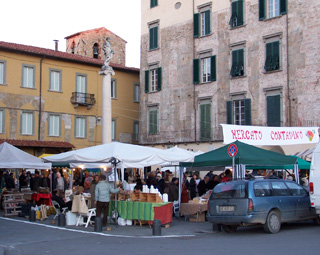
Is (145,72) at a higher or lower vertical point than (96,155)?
higher

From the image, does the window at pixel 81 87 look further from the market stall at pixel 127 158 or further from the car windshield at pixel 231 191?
the car windshield at pixel 231 191

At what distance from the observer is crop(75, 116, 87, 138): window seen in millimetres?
40031

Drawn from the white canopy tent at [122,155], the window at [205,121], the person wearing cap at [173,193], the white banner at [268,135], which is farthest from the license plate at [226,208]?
the window at [205,121]

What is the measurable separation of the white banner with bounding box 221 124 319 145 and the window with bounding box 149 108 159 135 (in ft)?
59.4

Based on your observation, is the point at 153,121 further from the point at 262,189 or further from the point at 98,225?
the point at 262,189

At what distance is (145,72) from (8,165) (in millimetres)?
20355

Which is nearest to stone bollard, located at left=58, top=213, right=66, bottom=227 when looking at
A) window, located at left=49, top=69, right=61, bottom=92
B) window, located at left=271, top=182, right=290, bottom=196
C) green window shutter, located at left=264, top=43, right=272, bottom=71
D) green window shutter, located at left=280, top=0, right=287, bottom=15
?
window, located at left=271, top=182, right=290, bottom=196

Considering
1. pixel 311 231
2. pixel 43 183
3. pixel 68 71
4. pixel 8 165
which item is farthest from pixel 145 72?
pixel 311 231

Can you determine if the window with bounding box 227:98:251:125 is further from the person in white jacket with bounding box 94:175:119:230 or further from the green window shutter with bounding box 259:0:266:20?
the person in white jacket with bounding box 94:175:119:230

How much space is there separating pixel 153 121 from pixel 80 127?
622 cm

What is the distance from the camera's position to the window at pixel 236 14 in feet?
106

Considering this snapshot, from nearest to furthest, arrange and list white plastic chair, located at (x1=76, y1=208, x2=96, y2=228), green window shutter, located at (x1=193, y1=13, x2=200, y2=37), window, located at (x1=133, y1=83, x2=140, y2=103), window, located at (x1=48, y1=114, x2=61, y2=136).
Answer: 1. white plastic chair, located at (x1=76, y1=208, x2=96, y2=228)
2. green window shutter, located at (x1=193, y1=13, x2=200, y2=37)
3. window, located at (x1=48, y1=114, x2=61, y2=136)
4. window, located at (x1=133, y1=83, x2=140, y2=103)

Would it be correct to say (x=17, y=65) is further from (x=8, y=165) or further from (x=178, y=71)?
(x=8, y=165)

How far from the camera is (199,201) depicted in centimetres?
1712
